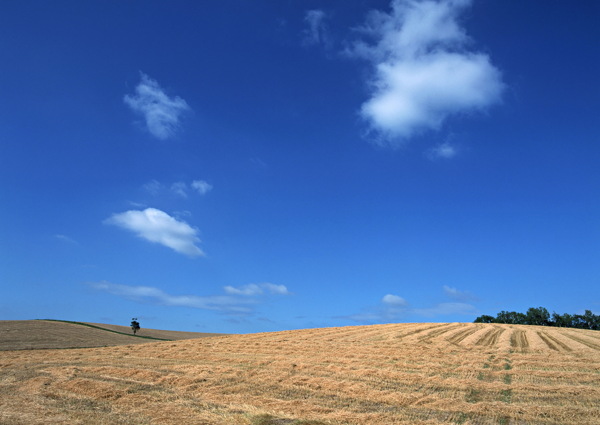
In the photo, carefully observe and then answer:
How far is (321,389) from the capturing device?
1555 centimetres

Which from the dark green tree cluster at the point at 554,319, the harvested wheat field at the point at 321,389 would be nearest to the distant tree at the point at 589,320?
the dark green tree cluster at the point at 554,319

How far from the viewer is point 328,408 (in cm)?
1288

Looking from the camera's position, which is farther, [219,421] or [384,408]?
[384,408]

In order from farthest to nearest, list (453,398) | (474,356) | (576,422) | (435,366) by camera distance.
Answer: (474,356), (435,366), (453,398), (576,422)

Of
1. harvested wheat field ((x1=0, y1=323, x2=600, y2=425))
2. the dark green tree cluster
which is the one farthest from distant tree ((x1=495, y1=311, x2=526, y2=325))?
harvested wheat field ((x1=0, y1=323, x2=600, y2=425))

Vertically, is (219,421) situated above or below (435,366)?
below

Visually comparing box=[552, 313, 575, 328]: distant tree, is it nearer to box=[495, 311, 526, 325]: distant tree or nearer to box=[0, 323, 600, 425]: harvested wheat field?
box=[495, 311, 526, 325]: distant tree

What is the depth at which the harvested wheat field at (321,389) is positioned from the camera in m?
12.2

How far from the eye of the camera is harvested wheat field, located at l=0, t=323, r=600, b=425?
12.2 metres

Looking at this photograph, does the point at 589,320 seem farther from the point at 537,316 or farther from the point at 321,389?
the point at 321,389

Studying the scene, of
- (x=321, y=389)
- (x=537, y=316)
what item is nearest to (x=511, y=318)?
(x=537, y=316)

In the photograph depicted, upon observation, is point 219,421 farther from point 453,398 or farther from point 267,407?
point 453,398

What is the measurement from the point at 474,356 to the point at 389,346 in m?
6.41

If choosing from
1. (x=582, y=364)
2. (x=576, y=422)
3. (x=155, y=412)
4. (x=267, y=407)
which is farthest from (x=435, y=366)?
(x=155, y=412)
